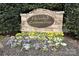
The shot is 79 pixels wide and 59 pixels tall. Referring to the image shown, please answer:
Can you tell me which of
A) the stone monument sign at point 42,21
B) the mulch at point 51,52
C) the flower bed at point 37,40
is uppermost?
the stone monument sign at point 42,21

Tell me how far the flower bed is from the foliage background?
0.34 ft

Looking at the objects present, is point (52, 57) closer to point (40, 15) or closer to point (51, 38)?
point (51, 38)

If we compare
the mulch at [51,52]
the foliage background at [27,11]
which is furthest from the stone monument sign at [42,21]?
the mulch at [51,52]

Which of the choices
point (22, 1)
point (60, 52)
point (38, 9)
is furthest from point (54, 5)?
point (60, 52)

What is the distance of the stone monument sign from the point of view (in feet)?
10.2

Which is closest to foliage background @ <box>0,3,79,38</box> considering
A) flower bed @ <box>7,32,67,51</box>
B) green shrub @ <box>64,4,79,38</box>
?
green shrub @ <box>64,4,79,38</box>

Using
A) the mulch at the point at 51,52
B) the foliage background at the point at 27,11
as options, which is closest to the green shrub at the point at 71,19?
the foliage background at the point at 27,11

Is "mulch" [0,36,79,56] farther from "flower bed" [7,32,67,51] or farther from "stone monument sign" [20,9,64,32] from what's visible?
"stone monument sign" [20,9,64,32]

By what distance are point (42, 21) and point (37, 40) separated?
0.26 m

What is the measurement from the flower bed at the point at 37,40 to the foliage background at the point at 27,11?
10cm

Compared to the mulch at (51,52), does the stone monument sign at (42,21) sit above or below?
above

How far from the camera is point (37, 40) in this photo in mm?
3143

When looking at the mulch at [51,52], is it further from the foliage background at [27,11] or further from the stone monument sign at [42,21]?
the stone monument sign at [42,21]

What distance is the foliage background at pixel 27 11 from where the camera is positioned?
3092 mm
